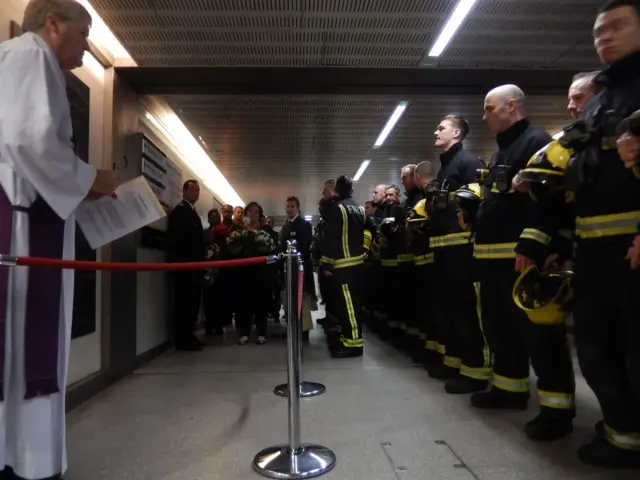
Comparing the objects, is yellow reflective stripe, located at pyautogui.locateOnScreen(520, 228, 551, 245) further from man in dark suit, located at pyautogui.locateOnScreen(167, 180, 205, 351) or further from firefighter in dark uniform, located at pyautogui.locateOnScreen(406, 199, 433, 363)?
man in dark suit, located at pyautogui.locateOnScreen(167, 180, 205, 351)

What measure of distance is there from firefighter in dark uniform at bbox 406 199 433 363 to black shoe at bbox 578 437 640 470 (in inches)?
73.0

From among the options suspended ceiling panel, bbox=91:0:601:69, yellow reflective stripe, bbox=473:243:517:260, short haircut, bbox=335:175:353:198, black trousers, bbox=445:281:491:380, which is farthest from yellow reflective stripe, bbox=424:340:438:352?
suspended ceiling panel, bbox=91:0:601:69

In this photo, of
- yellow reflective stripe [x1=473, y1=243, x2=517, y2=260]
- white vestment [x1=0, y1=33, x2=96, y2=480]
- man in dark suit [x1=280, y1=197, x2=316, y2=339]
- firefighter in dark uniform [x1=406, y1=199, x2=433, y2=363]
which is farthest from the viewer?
man in dark suit [x1=280, y1=197, x2=316, y2=339]

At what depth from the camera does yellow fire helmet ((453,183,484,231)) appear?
2.95 m

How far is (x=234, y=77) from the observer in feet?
13.1

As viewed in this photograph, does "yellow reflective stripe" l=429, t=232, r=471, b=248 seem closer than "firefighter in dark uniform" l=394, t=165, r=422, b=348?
Yes

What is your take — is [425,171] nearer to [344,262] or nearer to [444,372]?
[344,262]

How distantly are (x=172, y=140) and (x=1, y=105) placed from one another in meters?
4.71

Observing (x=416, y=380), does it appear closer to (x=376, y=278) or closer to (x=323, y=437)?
(x=323, y=437)

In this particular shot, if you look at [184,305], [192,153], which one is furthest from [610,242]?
[192,153]

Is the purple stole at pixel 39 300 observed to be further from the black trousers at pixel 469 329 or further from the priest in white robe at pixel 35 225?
the black trousers at pixel 469 329

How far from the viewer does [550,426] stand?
7.79 feet

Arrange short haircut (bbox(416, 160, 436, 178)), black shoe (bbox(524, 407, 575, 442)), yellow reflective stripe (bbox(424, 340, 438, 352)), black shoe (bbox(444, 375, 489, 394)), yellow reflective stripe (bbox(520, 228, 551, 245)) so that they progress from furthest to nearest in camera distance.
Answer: short haircut (bbox(416, 160, 436, 178))
yellow reflective stripe (bbox(424, 340, 438, 352))
black shoe (bbox(444, 375, 489, 394))
black shoe (bbox(524, 407, 575, 442))
yellow reflective stripe (bbox(520, 228, 551, 245))

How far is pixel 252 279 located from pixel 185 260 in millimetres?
807
